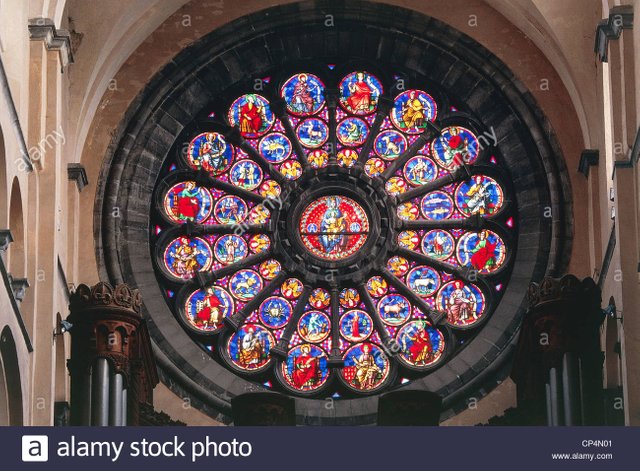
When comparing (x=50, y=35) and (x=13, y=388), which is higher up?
(x=50, y=35)

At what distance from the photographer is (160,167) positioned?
113ft

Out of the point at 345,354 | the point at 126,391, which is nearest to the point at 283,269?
the point at 345,354

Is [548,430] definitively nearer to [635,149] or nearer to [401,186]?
[635,149]

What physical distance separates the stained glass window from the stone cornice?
5.64m

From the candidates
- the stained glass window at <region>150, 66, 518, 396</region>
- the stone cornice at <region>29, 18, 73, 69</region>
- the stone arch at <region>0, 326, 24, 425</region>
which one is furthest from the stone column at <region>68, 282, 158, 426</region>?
the stained glass window at <region>150, 66, 518, 396</region>

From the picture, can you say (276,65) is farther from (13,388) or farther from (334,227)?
(13,388)

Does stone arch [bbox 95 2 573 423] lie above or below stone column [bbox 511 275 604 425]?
above

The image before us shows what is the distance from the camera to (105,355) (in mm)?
28375

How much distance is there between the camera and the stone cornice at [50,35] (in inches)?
1134

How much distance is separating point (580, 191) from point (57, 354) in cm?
806

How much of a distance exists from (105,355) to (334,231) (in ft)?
23.5

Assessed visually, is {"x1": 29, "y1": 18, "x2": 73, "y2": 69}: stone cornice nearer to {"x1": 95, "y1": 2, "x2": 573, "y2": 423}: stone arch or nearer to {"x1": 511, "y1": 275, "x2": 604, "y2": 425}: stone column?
{"x1": 95, "y1": 2, "x2": 573, "y2": 423}: stone arch

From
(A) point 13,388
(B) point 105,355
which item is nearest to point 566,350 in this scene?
(B) point 105,355

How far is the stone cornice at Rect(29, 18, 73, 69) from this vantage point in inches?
1134
